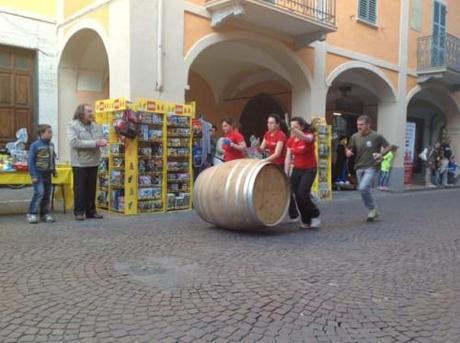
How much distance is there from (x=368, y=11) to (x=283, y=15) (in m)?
5.03

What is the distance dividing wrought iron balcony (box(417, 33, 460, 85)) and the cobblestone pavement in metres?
11.0

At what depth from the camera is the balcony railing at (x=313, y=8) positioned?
1173cm

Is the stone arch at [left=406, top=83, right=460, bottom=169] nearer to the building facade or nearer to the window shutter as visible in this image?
the building facade

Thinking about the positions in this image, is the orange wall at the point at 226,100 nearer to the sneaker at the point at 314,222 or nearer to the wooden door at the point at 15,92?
the wooden door at the point at 15,92

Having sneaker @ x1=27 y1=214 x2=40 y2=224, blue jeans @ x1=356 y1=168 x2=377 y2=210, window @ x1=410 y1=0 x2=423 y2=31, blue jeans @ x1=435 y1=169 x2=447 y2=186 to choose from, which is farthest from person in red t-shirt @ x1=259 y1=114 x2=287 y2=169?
blue jeans @ x1=435 y1=169 x2=447 y2=186

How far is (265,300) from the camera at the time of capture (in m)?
4.11

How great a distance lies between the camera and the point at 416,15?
55.7 feet

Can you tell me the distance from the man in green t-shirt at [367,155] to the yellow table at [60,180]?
472 cm

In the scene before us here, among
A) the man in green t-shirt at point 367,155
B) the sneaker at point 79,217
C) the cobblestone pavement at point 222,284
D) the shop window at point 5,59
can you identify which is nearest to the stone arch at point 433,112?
the man in green t-shirt at point 367,155

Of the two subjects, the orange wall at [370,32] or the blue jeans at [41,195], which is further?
the orange wall at [370,32]

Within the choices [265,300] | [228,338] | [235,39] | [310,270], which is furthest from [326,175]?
[228,338]

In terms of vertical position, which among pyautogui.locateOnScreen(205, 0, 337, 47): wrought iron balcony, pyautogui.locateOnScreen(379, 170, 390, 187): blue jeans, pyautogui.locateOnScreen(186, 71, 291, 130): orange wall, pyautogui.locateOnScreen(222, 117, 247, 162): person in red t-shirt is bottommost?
pyautogui.locateOnScreen(379, 170, 390, 187): blue jeans

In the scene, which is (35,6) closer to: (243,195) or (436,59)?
(243,195)

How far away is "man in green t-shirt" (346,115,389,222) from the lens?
8.35m
